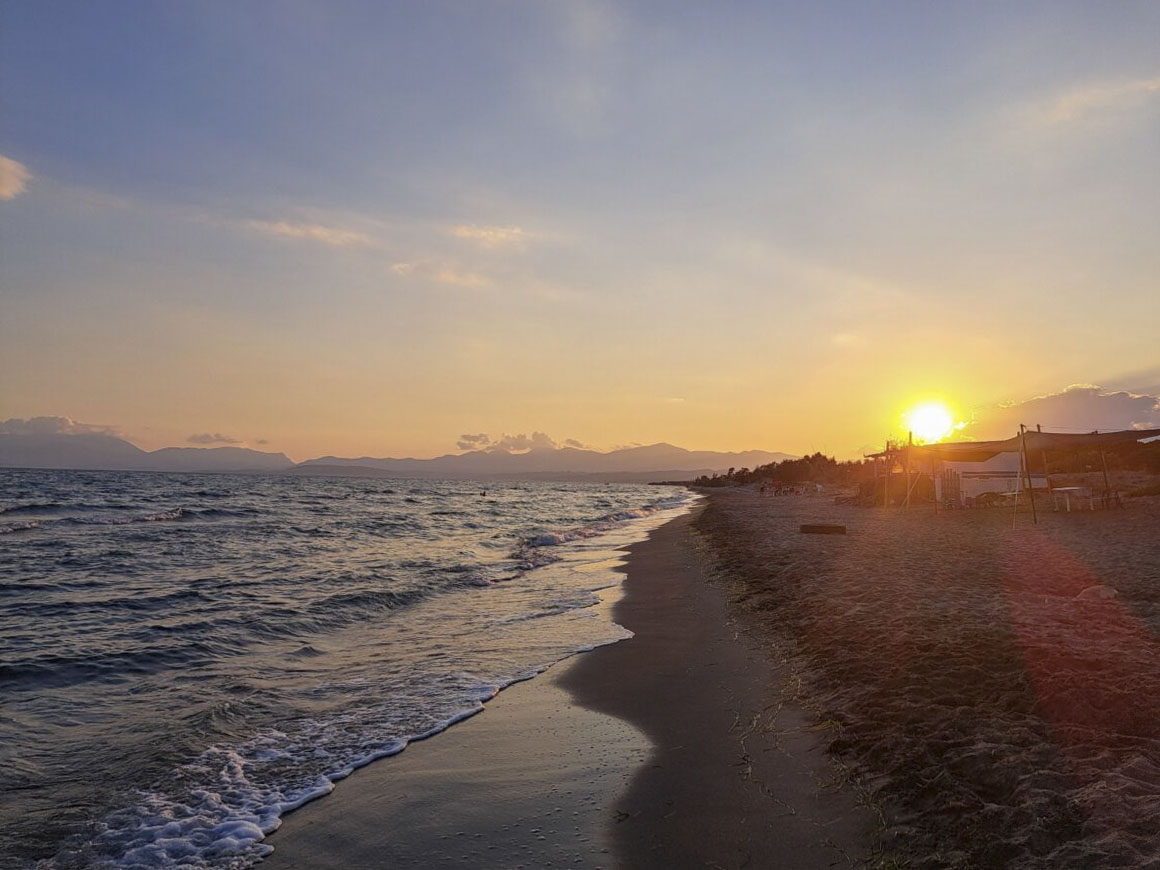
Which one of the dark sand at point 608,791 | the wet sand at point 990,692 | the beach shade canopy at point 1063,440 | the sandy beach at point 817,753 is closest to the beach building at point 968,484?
the beach shade canopy at point 1063,440

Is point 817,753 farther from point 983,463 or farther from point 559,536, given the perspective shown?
point 983,463

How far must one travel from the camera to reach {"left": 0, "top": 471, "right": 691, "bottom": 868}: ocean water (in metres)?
5.65

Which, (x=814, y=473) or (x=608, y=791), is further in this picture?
(x=814, y=473)

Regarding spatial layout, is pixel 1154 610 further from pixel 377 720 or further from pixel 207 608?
pixel 207 608

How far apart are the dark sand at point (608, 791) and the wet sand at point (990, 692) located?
45 centimetres

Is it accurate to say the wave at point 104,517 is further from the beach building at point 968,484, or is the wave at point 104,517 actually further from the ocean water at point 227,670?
the beach building at point 968,484

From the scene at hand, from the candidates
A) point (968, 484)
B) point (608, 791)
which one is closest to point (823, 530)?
point (968, 484)

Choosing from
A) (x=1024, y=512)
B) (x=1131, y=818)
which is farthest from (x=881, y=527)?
(x=1131, y=818)

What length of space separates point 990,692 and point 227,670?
9558mm

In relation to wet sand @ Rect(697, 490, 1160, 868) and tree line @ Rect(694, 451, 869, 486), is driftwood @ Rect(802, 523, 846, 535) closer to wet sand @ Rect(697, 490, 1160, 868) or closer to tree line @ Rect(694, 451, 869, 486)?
wet sand @ Rect(697, 490, 1160, 868)

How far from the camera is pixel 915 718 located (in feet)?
Result: 20.3

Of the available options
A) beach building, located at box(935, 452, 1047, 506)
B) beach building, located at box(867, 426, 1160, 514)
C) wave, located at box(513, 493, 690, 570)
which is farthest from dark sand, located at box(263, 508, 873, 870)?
beach building, located at box(935, 452, 1047, 506)

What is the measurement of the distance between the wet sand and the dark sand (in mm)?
453

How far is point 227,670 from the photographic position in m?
10.1
